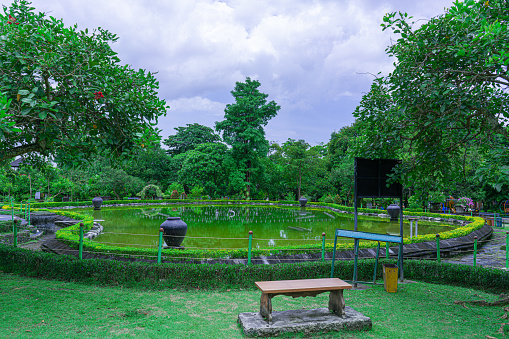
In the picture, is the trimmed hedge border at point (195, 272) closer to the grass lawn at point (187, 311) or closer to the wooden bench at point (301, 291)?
the grass lawn at point (187, 311)

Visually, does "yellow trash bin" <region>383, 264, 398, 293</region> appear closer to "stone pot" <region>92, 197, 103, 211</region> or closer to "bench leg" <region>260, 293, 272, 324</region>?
"bench leg" <region>260, 293, 272, 324</region>

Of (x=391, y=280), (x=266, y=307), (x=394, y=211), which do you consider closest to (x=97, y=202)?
(x=394, y=211)

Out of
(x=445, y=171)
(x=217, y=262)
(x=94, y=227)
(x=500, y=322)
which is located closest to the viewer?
(x=500, y=322)

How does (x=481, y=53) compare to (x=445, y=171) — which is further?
(x=445, y=171)

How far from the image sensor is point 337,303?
4.97m

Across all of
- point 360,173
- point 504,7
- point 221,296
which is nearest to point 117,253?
point 221,296

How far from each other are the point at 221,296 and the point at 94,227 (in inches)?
406

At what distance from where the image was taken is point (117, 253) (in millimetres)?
8305

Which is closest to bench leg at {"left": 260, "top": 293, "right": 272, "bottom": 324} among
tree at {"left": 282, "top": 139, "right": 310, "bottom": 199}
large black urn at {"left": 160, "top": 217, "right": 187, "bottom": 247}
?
large black urn at {"left": 160, "top": 217, "right": 187, "bottom": 247}

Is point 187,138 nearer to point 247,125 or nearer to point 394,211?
point 247,125

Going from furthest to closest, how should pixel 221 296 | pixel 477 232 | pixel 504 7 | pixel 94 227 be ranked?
pixel 94 227, pixel 477 232, pixel 221 296, pixel 504 7

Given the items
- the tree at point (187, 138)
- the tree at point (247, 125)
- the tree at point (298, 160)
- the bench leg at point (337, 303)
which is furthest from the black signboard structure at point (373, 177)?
the tree at point (187, 138)

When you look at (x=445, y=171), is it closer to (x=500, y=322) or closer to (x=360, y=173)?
(x=360, y=173)

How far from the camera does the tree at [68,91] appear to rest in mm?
5785
